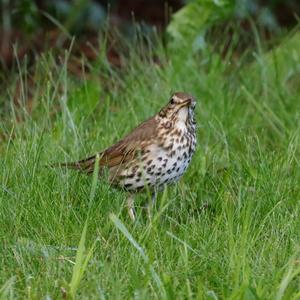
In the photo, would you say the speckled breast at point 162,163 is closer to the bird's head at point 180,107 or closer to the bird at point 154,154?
the bird at point 154,154

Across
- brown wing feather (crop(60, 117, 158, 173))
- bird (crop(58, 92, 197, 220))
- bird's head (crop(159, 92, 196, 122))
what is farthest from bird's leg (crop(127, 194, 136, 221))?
bird's head (crop(159, 92, 196, 122))

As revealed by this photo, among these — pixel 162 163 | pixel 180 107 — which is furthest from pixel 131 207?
pixel 180 107

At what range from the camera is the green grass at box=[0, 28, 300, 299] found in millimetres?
4168

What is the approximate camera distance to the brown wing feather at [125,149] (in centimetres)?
539

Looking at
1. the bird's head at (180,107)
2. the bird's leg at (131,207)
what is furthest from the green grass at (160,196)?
the bird's head at (180,107)

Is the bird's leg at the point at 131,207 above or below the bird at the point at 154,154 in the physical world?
below

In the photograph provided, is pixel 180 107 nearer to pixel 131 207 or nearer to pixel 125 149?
pixel 125 149

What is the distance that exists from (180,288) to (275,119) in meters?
2.59

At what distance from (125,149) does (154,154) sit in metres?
0.20

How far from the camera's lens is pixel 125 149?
5.46 meters

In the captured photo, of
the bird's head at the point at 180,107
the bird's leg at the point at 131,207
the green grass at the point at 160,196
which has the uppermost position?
the bird's head at the point at 180,107

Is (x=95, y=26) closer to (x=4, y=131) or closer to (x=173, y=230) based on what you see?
(x=4, y=131)

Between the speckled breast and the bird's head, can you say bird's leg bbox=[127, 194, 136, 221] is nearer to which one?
the speckled breast

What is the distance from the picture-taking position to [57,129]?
19.7 feet
